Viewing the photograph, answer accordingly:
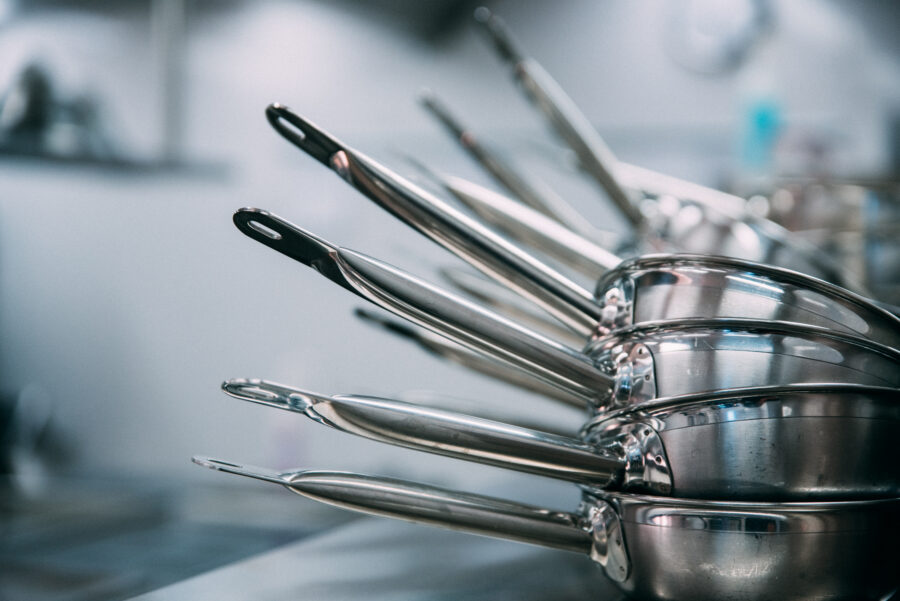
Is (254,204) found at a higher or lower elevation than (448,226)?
higher

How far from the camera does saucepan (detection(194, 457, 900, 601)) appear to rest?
0.14m

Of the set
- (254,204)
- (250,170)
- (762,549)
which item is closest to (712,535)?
(762,549)

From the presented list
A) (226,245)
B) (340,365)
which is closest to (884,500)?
(340,365)

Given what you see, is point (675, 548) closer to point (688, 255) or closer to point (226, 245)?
point (688, 255)

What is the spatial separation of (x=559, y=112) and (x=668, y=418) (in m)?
0.15

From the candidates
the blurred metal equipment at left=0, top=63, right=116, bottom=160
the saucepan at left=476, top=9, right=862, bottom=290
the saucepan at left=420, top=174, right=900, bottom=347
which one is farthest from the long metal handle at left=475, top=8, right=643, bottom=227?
the blurred metal equipment at left=0, top=63, right=116, bottom=160

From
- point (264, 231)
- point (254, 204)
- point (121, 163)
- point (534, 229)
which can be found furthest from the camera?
point (254, 204)

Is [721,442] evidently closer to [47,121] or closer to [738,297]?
[738,297]

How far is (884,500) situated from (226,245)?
1953mm

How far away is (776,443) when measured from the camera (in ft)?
0.46

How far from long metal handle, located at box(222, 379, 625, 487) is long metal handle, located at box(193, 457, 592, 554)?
0.01 m

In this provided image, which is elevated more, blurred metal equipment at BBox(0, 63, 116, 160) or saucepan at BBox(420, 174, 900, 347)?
blurred metal equipment at BBox(0, 63, 116, 160)

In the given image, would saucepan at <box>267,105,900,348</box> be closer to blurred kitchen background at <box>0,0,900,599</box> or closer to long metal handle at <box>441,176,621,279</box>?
long metal handle at <box>441,176,621,279</box>

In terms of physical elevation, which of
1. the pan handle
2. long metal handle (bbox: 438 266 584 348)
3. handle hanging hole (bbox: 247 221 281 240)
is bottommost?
handle hanging hole (bbox: 247 221 281 240)
